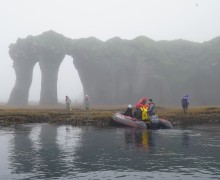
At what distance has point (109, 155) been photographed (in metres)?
22.5

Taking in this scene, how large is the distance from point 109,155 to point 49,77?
287ft

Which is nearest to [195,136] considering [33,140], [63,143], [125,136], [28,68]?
[125,136]

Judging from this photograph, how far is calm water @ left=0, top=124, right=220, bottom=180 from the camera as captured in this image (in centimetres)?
1798

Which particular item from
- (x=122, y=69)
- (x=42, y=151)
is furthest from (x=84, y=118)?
(x=122, y=69)

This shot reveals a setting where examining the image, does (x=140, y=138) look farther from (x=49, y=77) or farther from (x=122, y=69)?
(x=122, y=69)

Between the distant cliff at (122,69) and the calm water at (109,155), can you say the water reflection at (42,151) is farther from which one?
the distant cliff at (122,69)

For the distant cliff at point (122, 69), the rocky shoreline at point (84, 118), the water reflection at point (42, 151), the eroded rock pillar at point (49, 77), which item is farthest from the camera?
the eroded rock pillar at point (49, 77)

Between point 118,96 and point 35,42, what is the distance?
97.4 ft

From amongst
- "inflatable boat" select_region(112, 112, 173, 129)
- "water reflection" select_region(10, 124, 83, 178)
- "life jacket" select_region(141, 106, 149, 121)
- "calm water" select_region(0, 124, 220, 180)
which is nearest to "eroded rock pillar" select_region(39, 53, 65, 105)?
"inflatable boat" select_region(112, 112, 173, 129)

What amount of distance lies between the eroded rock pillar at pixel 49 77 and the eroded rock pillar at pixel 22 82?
466 centimetres

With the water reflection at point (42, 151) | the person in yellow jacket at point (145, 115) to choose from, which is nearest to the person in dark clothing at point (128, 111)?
the person in yellow jacket at point (145, 115)

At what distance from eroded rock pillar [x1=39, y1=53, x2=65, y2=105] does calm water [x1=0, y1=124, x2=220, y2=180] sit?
240 feet

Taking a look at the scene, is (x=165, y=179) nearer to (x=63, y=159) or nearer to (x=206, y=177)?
(x=206, y=177)

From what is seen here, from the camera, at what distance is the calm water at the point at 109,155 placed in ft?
59.0
